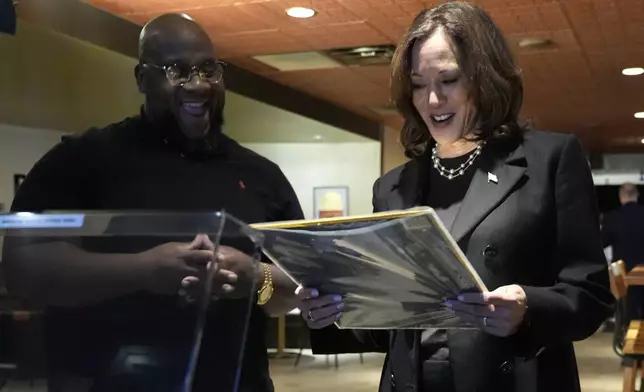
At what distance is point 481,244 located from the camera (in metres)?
1.13

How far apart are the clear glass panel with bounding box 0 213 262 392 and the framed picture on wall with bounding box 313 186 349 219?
7.38m

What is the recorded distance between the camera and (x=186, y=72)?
1491 millimetres

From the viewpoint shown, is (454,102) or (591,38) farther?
(591,38)

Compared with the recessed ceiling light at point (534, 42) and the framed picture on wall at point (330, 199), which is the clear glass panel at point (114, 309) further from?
the framed picture on wall at point (330, 199)

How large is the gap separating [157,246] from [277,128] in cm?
615

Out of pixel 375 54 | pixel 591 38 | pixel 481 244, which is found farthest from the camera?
pixel 375 54

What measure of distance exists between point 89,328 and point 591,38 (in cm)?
427

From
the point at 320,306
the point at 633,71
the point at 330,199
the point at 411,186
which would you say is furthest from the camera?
the point at 330,199

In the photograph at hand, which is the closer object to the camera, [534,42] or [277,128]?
[534,42]

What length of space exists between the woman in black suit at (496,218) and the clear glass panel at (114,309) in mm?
217

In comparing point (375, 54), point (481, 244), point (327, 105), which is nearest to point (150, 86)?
point (481, 244)

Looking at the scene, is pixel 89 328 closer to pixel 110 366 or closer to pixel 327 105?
pixel 110 366

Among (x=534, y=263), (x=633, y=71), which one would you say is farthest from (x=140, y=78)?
(x=633, y=71)

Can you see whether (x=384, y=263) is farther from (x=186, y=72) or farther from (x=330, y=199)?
(x=330, y=199)
